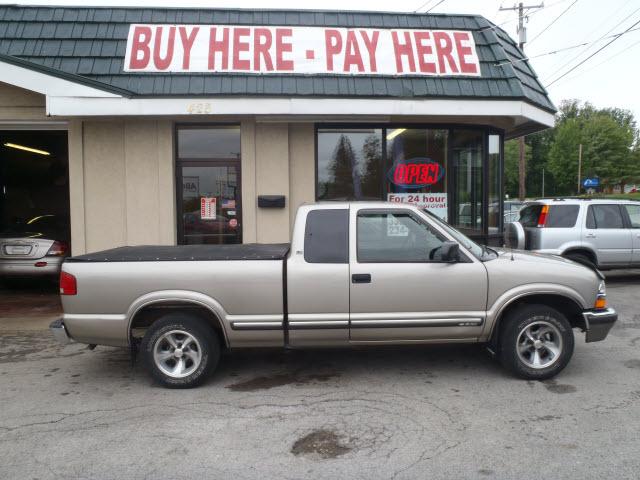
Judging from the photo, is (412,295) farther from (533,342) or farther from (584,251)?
(584,251)

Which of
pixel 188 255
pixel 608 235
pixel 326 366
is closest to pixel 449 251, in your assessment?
pixel 326 366

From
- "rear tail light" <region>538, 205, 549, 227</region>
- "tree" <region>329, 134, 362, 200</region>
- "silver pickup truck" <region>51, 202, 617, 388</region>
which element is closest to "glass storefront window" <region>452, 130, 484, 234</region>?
"rear tail light" <region>538, 205, 549, 227</region>

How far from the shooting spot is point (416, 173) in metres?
10.2

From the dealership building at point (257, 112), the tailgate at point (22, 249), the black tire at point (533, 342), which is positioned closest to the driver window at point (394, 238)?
the black tire at point (533, 342)

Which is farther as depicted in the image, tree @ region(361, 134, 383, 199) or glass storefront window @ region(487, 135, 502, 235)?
glass storefront window @ region(487, 135, 502, 235)

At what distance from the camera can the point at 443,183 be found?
33.7 feet

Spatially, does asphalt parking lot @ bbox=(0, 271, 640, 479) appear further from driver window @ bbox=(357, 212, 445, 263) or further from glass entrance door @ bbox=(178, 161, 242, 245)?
glass entrance door @ bbox=(178, 161, 242, 245)

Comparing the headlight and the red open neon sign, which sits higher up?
the red open neon sign

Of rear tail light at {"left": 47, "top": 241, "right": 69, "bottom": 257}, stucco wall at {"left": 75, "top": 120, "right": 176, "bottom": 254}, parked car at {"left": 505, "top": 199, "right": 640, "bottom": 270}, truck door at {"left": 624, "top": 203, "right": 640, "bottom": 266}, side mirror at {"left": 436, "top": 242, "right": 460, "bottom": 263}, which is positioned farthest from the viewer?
truck door at {"left": 624, "top": 203, "right": 640, "bottom": 266}

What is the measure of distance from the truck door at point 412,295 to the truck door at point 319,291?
102 millimetres

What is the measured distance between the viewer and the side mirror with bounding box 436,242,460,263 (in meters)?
5.05

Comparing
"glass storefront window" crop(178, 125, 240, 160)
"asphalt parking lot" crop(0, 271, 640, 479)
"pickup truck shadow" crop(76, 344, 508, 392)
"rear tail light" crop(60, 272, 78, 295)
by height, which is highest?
"glass storefront window" crop(178, 125, 240, 160)

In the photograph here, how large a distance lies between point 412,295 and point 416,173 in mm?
5403

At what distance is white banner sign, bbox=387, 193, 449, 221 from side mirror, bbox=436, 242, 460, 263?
5018 mm
